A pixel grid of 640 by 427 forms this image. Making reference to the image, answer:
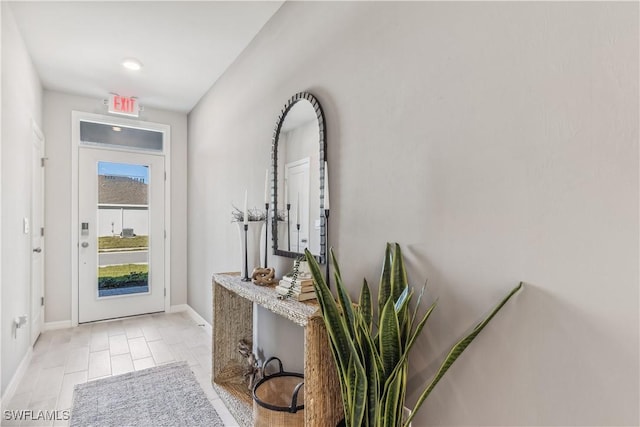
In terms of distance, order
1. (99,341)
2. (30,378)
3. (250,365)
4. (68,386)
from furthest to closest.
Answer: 1. (99,341)
2. (30,378)
3. (68,386)
4. (250,365)

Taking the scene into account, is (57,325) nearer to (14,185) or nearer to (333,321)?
(14,185)

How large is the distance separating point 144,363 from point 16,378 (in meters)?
0.78

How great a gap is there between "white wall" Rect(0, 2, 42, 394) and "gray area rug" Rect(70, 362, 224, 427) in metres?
0.54

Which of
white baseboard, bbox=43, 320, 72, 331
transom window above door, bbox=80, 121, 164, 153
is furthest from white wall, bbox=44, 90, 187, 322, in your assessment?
transom window above door, bbox=80, 121, 164, 153

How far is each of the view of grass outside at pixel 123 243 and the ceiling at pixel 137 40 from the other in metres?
1.61

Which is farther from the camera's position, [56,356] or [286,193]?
[56,356]

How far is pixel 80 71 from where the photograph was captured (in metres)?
3.07

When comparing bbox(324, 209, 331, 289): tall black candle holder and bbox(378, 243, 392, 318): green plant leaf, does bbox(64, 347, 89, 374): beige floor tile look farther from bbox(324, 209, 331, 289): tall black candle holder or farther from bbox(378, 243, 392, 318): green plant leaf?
bbox(378, 243, 392, 318): green plant leaf

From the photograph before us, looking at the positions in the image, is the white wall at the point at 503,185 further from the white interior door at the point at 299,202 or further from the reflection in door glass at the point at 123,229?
the reflection in door glass at the point at 123,229

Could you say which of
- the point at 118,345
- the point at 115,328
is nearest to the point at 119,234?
the point at 115,328

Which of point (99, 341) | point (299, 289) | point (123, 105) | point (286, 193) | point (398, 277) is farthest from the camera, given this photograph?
point (123, 105)

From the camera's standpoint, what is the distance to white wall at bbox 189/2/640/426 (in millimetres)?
817

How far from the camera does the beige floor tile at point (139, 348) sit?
2834mm

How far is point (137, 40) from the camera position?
2553mm
